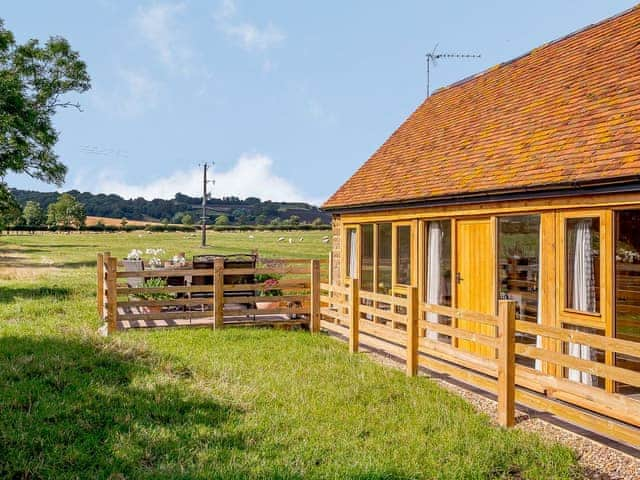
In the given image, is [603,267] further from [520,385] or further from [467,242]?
[467,242]

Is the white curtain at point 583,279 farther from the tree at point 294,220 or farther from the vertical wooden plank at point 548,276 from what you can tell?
the tree at point 294,220

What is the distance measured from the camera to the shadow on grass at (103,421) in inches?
216

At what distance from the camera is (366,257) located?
1356cm

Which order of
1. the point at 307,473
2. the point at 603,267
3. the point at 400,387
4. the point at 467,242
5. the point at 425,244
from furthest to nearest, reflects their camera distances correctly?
the point at 425,244 → the point at 467,242 → the point at 400,387 → the point at 603,267 → the point at 307,473

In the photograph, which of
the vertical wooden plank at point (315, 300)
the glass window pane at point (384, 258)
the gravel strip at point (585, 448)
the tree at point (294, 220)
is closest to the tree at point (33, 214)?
the tree at point (294, 220)

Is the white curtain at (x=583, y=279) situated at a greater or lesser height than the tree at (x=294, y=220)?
lesser

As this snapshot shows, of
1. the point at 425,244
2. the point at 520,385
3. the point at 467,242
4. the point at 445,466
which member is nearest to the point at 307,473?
the point at 445,466

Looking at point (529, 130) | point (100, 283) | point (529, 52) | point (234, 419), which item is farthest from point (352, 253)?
point (234, 419)

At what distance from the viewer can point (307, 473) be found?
5.23 metres

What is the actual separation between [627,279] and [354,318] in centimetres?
471

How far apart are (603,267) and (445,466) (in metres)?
3.74

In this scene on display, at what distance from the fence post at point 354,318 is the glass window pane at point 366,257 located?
2657mm

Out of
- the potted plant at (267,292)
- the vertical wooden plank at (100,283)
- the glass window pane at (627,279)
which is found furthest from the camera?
the vertical wooden plank at (100,283)

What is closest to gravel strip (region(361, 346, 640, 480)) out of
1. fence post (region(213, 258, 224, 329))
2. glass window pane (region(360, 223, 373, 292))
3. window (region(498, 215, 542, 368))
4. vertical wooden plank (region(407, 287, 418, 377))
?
vertical wooden plank (region(407, 287, 418, 377))
